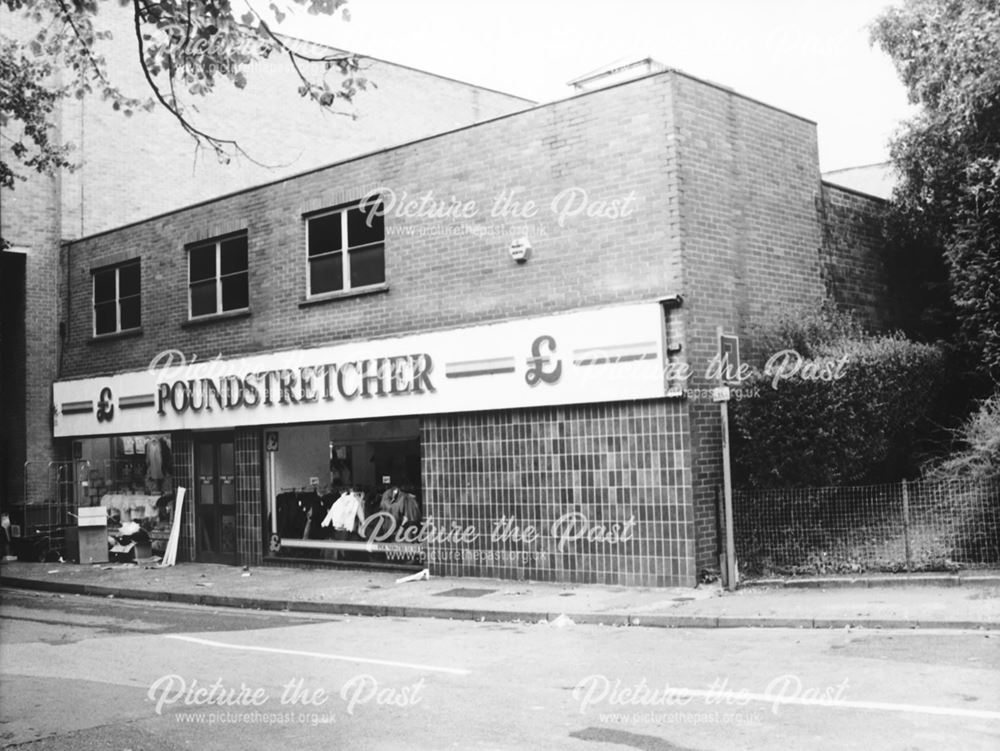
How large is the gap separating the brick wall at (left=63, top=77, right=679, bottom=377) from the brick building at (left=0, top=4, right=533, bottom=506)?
4162 mm

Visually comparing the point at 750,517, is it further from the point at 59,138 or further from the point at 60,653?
the point at 59,138

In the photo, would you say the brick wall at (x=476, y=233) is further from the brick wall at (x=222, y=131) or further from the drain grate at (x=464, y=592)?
the brick wall at (x=222, y=131)

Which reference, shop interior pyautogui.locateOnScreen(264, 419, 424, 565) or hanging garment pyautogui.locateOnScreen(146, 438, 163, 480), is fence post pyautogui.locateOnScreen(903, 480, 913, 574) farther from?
hanging garment pyautogui.locateOnScreen(146, 438, 163, 480)

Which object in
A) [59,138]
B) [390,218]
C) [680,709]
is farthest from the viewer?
[59,138]

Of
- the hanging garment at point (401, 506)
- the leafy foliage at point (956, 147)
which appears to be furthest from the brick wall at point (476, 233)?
the leafy foliage at point (956, 147)

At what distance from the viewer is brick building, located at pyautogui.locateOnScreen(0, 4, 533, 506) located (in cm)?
2303

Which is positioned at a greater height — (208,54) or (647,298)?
(208,54)

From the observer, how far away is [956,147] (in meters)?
16.1

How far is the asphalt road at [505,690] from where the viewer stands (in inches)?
250

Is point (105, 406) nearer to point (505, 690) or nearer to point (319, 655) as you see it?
point (319, 655)

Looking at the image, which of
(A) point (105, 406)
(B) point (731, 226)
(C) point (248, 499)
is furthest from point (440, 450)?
(A) point (105, 406)

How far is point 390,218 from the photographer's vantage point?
16500mm

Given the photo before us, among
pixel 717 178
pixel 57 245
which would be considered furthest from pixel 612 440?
pixel 57 245

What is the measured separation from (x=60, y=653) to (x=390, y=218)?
866 centimetres
